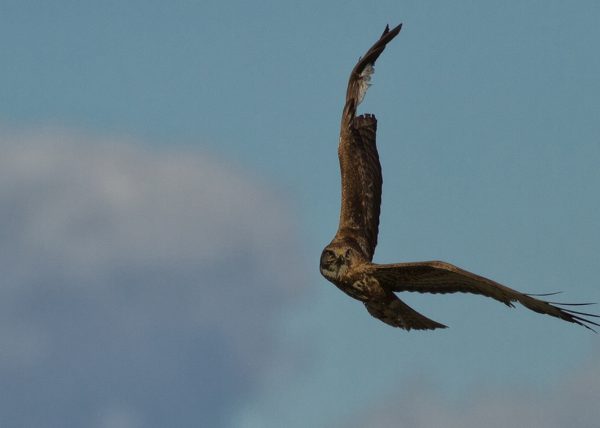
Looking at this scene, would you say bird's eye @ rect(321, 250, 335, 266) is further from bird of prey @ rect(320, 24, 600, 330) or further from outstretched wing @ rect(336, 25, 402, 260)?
outstretched wing @ rect(336, 25, 402, 260)

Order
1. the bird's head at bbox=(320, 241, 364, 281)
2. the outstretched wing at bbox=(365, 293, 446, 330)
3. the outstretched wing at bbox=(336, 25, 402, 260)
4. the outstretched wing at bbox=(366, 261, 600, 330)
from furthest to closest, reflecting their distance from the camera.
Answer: the outstretched wing at bbox=(336, 25, 402, 260) → the bird's head at bbox=(320, 241, 364, 281) → the outstretched wing at bbox=(365, 293, 446, 330) → the outstretched wing at bbox=(366, 261, 600, 330)

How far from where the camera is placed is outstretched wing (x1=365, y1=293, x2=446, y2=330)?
70.7 ft

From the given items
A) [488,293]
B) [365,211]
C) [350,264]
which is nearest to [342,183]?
[365,211]

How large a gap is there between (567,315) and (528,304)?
54 centimetres

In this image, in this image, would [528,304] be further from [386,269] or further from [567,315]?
[386,269]

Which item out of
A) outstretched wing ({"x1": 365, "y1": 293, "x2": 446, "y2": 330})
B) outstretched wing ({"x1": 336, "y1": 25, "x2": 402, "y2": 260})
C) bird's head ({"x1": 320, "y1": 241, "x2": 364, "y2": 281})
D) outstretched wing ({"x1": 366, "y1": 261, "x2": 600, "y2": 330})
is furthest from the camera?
outstretched wing ({"x1": 336, "y1": 25, "x2": 402, "y2": 260})

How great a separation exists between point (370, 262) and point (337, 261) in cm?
53

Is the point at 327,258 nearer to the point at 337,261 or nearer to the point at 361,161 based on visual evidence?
the point at 337,261

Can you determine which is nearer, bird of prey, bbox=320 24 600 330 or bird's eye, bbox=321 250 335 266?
bird of prey, bbox=320 24 600 330

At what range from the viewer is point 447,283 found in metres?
20.8

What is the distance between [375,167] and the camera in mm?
24047

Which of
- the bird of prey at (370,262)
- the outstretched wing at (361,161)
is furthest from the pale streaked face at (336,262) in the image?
the outstretched wing at (361,161)

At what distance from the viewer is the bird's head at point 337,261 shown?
2169 cm

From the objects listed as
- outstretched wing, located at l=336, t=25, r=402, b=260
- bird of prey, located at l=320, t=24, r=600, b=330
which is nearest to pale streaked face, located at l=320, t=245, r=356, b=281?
bird of prey, located at l=320, t=24, r=600, b=330
